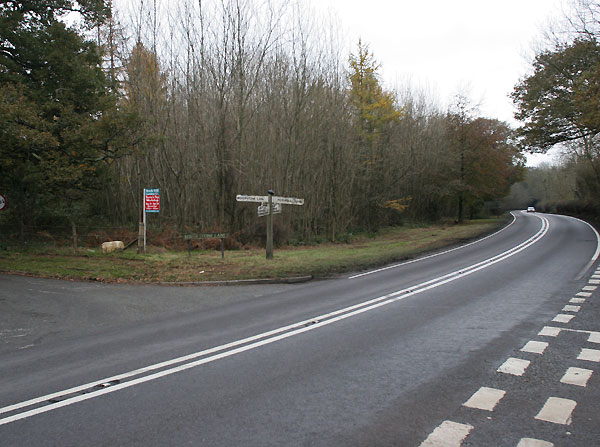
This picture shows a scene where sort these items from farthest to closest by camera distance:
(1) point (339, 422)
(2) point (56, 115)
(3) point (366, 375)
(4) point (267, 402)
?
(2) point (56, 115) < (3) point (366, 375) < (4) point (267, 402) < (1) point (339, 422)

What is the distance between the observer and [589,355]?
5539 millimetres

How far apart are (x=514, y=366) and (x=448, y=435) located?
6.72 feet

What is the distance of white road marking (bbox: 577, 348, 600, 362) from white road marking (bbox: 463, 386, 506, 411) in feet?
5.82

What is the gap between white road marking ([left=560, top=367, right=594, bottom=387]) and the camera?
467cm

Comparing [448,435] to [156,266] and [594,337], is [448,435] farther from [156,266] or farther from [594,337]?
[156,266]

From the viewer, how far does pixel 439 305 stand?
8.70 meters

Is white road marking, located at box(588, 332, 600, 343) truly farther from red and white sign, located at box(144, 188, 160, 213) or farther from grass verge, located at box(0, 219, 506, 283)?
red and white sign, located at box(144, 188, 160, 213)

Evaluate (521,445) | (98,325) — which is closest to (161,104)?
(98,325)

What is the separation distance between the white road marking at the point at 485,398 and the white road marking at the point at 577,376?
0.88m

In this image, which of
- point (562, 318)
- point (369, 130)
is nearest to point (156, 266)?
point (562, 318)

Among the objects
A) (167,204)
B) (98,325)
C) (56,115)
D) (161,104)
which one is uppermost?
(161,104)

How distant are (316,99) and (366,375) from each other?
81.7 feet

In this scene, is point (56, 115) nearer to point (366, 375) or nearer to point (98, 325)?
point (98, 325)

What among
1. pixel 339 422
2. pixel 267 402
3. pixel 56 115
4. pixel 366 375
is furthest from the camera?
pixel 56 115
